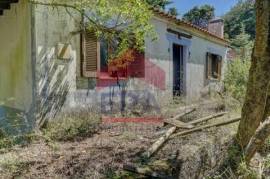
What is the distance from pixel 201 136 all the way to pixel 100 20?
12.5ft

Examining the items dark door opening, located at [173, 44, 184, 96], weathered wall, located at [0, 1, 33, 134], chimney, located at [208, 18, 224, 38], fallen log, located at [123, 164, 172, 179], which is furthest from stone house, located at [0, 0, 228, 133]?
A: chimney, located at [208, 18, 224, 38]

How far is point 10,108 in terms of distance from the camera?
28.9 feet

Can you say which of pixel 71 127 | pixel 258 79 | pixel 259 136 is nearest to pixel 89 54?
pixel 71 127

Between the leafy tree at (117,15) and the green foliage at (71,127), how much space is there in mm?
1862

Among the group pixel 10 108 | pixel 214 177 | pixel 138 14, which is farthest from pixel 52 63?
pixel 214 177

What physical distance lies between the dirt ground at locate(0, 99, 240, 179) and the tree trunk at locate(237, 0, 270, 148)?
0.62m

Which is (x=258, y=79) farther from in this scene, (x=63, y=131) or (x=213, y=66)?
(x=213, y=66)

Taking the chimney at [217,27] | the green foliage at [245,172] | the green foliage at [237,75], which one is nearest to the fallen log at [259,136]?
the green foliage at [245,172]

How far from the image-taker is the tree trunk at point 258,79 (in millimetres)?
4551

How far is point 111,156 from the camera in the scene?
20.5ft

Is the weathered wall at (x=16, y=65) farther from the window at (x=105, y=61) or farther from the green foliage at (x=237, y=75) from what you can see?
the green foliage at (x=237, y=75)

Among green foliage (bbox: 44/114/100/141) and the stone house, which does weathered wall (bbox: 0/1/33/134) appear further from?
green foliage (bbox: 44/114/100/141)

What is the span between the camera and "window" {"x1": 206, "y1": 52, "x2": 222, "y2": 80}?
715 inches

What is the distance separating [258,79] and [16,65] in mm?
5822
